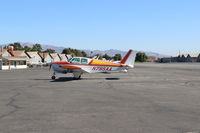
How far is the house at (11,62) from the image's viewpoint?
54.8 meters

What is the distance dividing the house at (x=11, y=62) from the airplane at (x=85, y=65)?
37.8 metres

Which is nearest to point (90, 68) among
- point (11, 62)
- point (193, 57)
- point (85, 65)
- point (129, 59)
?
point (85, 65)

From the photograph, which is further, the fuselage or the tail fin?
the tail fin

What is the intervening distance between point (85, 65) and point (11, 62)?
43.0m

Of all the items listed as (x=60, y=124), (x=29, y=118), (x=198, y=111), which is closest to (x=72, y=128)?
(x=60, y=124)

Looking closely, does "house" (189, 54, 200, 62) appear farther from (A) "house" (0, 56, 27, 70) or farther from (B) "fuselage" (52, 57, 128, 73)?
(B) "fuselage" (52, 57, 128, 73)

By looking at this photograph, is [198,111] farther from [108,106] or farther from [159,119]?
[108,106]

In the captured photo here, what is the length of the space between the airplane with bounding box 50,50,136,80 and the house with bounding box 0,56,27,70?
37766 millimetres

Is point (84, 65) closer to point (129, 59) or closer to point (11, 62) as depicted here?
point (129, 59)

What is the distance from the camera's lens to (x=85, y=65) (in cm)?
2200

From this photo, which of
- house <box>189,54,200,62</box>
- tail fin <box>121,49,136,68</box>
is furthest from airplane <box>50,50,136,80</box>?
house <box>189,54,200,62</box>

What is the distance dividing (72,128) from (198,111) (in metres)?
4.89

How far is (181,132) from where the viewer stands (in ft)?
19.3

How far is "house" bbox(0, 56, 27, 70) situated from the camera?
2158 inches
